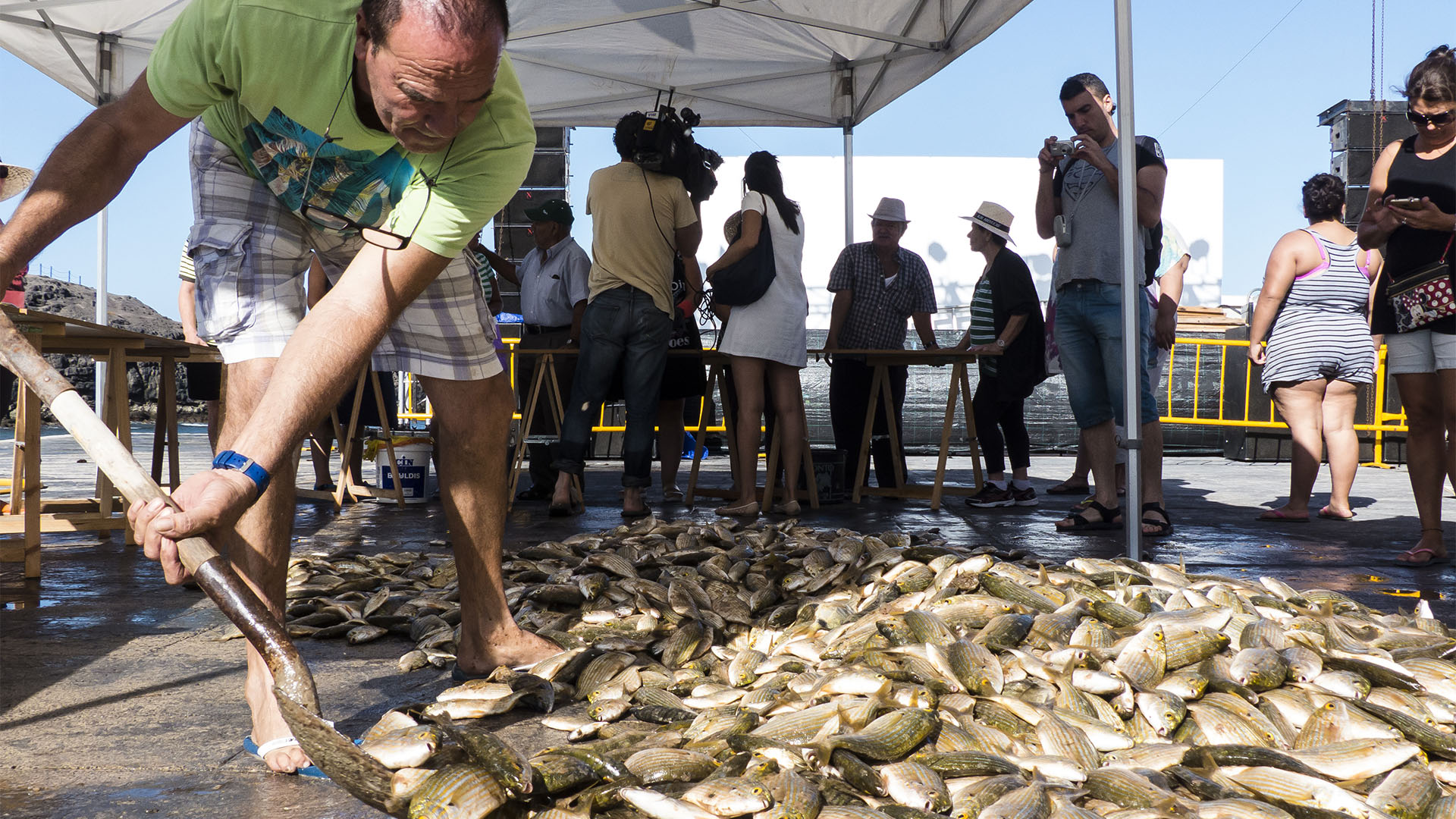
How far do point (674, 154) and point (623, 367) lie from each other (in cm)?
118

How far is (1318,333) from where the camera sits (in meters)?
5.62

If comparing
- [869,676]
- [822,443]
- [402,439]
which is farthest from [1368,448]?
[869,676]

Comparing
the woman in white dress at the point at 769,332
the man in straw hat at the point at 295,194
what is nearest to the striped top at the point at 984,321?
the woman in white dress at the point at 769,332

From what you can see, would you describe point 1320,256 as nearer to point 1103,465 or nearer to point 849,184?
point 1103,465

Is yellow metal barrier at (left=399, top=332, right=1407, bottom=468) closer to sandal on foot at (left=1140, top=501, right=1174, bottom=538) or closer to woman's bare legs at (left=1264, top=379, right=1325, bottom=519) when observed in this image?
woman's bare legs at (left=1264, top=379, right=1325, bottom=519)

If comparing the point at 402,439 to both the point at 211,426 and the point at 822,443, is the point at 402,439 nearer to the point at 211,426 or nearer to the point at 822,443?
the point at 211,426

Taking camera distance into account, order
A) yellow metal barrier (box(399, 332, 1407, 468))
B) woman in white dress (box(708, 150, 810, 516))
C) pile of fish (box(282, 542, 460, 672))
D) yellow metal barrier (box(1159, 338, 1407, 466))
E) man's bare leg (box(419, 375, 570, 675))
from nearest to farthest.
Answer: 1. man's bare leg (box(419, 375, 570, 675))
2. pile of fish (box(282, 542, 460, 672))
3. woman in white dress (box(708, 150, 810, 516))
4. yellow metal barrier (box(399, 332, 1407, 468))
5. yellow metal barrier (box(1159, 338, 1407, 466))

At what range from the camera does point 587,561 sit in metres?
3.36

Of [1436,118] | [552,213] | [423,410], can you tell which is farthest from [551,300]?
[423,410]

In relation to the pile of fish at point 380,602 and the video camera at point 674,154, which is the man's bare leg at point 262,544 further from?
the video camera at point 674,154

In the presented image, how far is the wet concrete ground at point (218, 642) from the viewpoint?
176cm

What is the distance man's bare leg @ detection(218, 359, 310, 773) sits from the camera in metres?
1.87

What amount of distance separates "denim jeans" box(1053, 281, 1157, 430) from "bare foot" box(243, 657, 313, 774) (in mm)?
3866

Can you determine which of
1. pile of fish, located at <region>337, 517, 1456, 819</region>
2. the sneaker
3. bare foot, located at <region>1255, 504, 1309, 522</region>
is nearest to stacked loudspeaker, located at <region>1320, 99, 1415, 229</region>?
bare foot, located at <region>1255, 504, 1309, 522</region>
